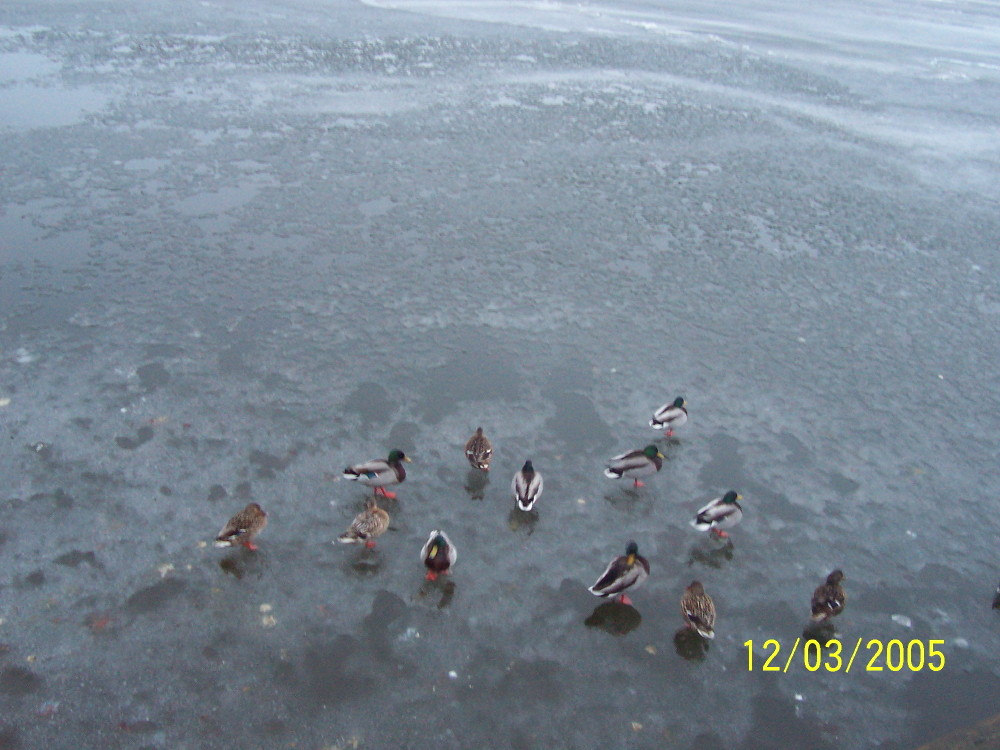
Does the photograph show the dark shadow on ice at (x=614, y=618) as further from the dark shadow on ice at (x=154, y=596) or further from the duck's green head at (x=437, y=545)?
the dark shadow on ice at (x=154, y=596)

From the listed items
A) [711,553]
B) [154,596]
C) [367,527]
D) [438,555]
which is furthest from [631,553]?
[154,596]

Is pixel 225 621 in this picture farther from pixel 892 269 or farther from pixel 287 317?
pixel 892 269

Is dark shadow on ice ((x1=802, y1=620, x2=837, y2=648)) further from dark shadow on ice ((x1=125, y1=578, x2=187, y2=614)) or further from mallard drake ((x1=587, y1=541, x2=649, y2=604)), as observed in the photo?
dark shadow on ice ((x1=125, y1=578, x2=187, y2=614))

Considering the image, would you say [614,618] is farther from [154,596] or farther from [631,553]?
[154,596]

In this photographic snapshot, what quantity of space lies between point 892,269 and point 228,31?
21782 mm

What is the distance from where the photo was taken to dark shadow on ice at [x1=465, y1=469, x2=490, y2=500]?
7527mm

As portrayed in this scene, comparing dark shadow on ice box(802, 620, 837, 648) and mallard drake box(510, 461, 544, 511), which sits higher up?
mallard drake box(510, 461, 544, 511)

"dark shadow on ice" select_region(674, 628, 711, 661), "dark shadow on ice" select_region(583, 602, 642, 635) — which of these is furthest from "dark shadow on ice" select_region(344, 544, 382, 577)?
"dark shadow on ice" select_region(674, 628, 711, 661)

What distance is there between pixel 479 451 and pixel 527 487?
0.73 metres

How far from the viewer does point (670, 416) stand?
27.4ft

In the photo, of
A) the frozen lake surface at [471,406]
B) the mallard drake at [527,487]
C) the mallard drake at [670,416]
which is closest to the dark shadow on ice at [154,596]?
the frozen lake surface at [471,406]

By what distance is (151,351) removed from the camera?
905 centimetres
